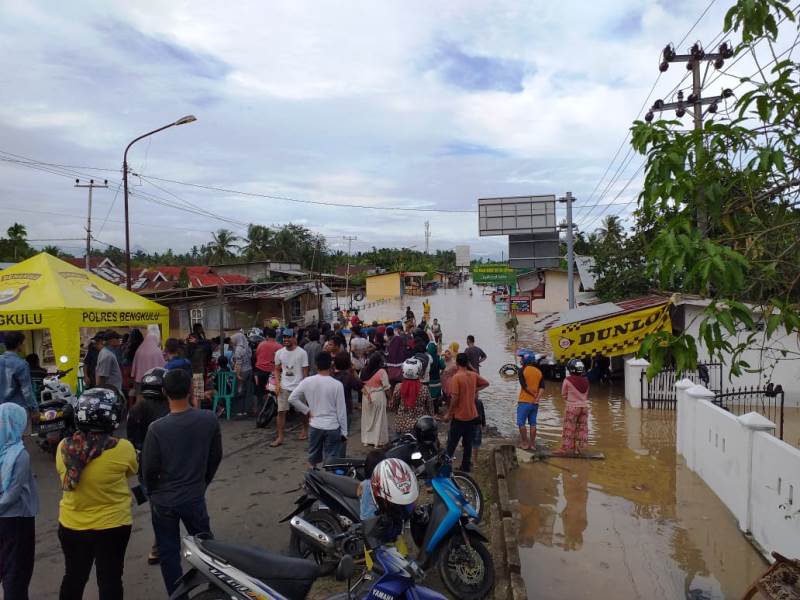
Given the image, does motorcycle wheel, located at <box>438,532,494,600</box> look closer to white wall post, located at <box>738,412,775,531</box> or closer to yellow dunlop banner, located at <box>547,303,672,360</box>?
white wall post, located at <box>738,412,775,531</box>

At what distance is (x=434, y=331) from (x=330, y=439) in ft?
40.6

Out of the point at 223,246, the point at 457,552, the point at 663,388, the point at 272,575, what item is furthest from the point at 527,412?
the point at 223,246

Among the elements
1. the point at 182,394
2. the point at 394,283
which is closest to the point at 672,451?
the point at 182,394

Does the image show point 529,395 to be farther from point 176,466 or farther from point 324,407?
point 176,466

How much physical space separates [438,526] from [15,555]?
275 cm

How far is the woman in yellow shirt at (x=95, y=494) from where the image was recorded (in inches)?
128

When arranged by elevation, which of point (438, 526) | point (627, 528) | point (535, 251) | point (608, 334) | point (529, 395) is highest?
point (535, 251)

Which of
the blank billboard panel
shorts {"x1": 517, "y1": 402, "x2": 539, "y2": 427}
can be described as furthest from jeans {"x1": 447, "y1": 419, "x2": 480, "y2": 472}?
the blank billboard panel

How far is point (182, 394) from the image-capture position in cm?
363

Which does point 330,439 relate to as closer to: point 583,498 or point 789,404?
point 583,498

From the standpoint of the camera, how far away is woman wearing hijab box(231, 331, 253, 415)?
30.0ft

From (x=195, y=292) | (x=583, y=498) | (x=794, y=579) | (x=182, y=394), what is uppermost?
(x=195, y=292)

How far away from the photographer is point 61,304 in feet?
25.6

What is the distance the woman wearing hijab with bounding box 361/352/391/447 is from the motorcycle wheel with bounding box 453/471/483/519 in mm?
1716
